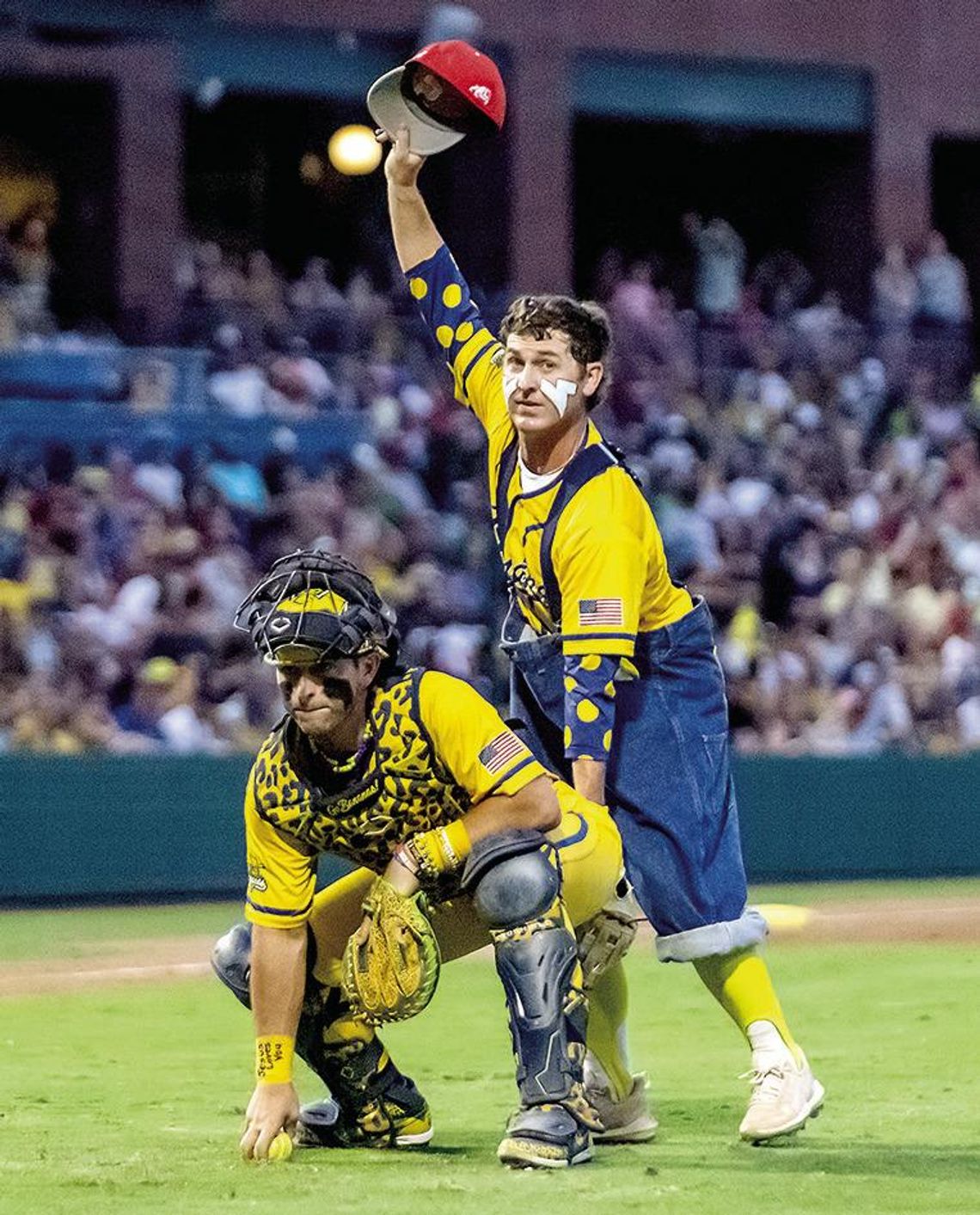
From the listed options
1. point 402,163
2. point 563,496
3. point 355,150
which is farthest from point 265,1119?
point 355,150

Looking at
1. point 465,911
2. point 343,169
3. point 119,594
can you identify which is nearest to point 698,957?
point 465,911

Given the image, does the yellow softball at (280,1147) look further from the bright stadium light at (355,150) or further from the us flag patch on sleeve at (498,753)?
the bright stadium light at (355,150)

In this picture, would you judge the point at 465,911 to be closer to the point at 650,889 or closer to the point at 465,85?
the point at 650,889

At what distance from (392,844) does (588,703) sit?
0.59 meters

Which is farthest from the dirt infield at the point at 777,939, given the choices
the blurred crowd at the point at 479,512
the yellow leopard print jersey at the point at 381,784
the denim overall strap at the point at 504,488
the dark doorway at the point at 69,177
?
the dark doorway at the point at 69,177

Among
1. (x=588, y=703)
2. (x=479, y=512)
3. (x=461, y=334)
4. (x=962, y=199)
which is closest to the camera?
(x=588, y=703)

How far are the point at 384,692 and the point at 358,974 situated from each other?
627mm

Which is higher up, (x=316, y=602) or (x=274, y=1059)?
(x=316, y=602)

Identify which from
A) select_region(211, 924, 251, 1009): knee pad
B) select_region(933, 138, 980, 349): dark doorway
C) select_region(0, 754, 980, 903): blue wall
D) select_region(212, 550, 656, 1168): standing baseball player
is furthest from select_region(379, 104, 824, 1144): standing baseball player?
select_region(933, 138, 980, 349): dark doorway

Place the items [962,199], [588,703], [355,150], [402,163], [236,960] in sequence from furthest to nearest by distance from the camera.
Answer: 1. [962,199]
2. [355,150]
3. [402,163]
4. [588,703]
5. [236,960]

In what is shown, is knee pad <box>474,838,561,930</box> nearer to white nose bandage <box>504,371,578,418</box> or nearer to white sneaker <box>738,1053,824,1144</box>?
white sneaker <box>738,1053,824,1144</box>

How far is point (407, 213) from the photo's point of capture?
22.4 ft

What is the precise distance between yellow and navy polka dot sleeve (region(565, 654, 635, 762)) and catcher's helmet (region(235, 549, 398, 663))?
20.0 inches

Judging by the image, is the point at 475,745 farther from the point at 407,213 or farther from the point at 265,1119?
the point at 407,213
